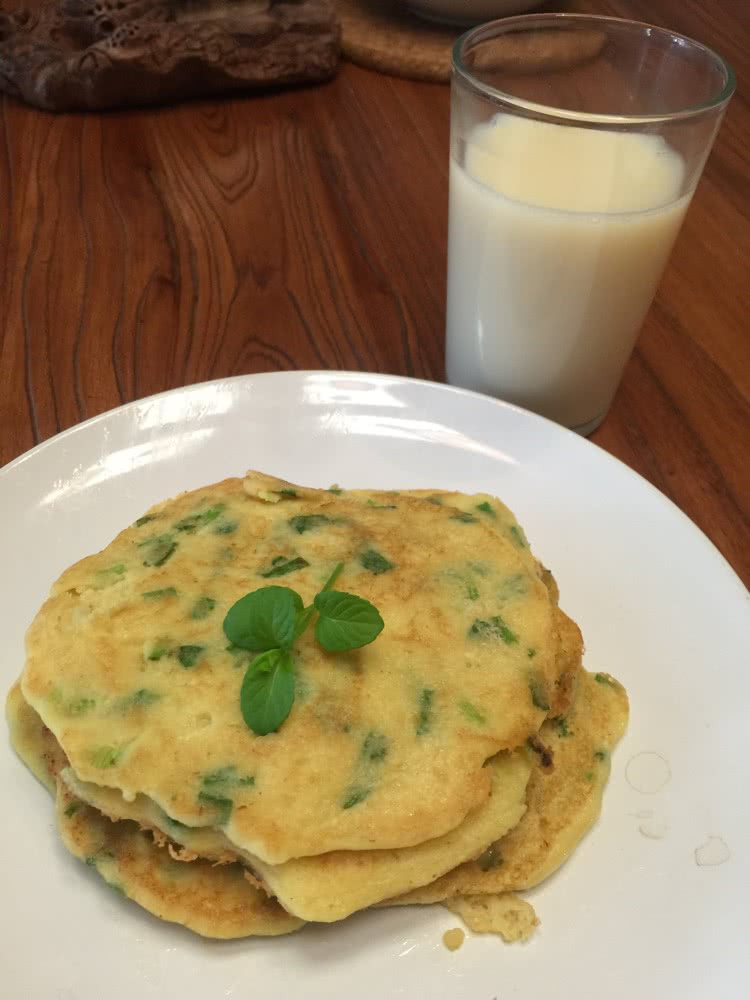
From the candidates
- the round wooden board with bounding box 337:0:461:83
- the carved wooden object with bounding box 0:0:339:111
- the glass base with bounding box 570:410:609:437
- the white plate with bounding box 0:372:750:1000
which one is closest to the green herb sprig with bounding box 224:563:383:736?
the white plate with bounding box 0:372:750:1000

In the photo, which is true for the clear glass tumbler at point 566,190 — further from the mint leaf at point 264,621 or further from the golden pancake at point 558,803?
the mint leaf at point 264,621

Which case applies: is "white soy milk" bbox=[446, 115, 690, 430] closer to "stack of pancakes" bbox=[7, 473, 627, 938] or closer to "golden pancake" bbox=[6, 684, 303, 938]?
"stack of pancakes" bbox=[7, 473, 627, 938]

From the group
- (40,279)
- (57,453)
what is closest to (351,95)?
(40,279)

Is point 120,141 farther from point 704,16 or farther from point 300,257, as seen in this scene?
point 704,16

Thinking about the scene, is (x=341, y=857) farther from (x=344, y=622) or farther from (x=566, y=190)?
(x=566, y=190)

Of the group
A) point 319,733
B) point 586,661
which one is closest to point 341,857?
point 319,733

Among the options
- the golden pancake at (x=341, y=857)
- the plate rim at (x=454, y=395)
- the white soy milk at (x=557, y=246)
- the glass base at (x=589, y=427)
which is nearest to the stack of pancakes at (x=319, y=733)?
the golden pancake at (x=341, y=857)

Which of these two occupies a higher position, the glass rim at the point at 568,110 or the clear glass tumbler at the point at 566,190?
the glass rim at the point at 568,110
